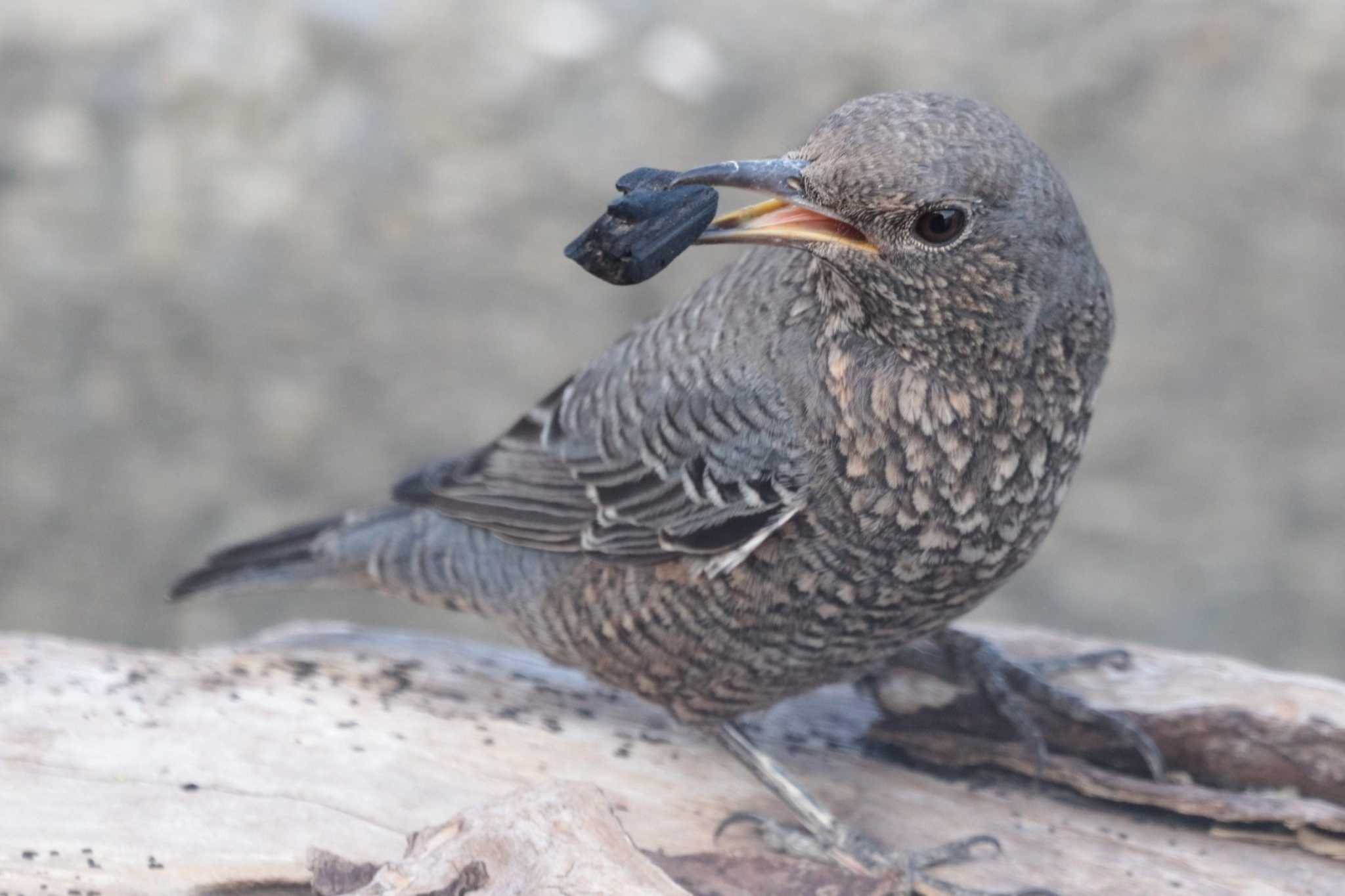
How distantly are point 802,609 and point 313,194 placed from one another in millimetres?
2957

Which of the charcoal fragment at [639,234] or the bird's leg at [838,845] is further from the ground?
the charcoal fragment at [639,234]

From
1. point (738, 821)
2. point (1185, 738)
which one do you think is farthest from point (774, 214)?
point (1185, 738)

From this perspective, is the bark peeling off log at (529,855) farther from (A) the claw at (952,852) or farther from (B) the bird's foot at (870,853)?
(A) the claw at (952,852)

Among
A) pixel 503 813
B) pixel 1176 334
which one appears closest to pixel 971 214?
pixel 503 813

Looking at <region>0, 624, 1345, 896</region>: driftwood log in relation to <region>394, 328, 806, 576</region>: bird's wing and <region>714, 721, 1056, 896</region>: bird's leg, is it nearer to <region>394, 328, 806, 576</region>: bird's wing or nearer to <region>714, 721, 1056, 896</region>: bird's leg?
<region>714, 721, 1056, 896</region>: bird's leg

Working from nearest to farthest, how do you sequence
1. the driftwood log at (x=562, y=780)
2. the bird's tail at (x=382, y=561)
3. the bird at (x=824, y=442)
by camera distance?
the bird at (x=824, y=442)
the driftwood log at (x=562, y=780)
the bird's tail at (x=382, y=561)

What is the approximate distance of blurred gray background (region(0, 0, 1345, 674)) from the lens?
188 inches

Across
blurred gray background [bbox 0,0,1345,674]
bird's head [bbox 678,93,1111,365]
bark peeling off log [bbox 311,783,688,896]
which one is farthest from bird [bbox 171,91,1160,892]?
blurred gray background [bbox 0,0,1345,674]

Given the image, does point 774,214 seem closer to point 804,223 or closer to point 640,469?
point 804,223

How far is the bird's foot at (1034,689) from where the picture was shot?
122 inches

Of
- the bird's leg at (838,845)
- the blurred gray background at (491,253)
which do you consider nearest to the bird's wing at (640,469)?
the bird's leg at (838,845)

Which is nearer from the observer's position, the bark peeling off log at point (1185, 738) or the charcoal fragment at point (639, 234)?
the charcoal fragment at point (639, 234)

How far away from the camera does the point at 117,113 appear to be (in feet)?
16.2

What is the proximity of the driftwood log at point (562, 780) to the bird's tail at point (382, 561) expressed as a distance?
0.17m
